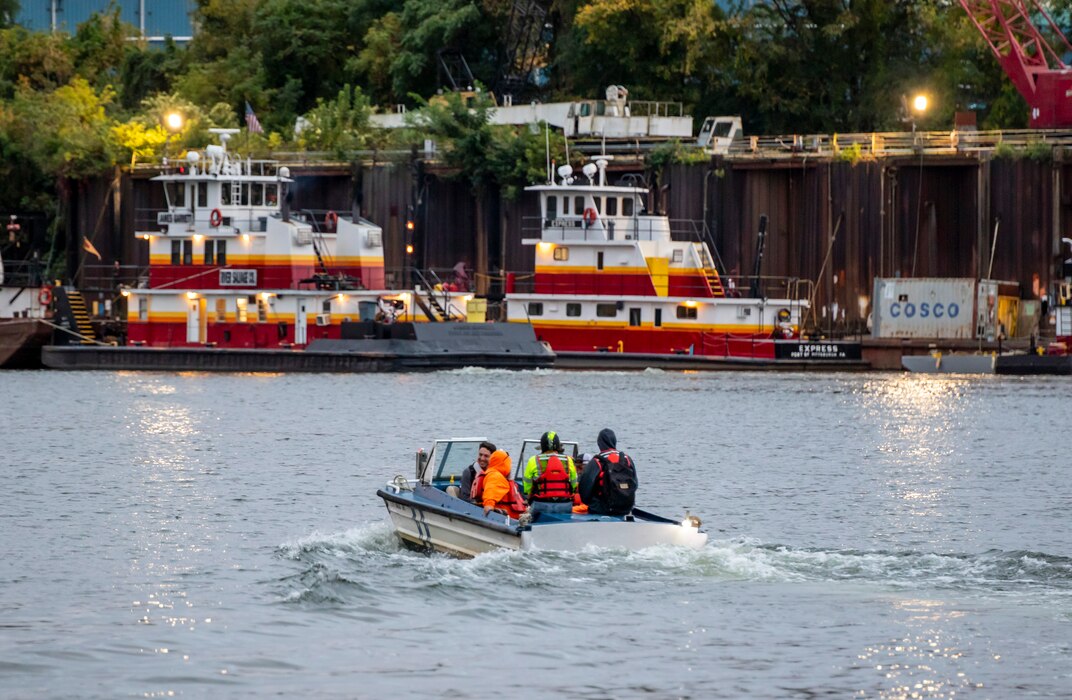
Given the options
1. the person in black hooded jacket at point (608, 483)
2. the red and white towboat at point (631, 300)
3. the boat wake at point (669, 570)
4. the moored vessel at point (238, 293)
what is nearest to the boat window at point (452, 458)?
the boat wake at point (669, 570)

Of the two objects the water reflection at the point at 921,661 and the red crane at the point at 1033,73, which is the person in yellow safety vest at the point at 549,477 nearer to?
the water reflection at the point at 921,661

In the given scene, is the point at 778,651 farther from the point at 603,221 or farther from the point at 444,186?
the point at 444,186

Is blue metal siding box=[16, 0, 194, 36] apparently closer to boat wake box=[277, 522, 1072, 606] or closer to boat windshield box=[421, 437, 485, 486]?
boat windshield box=[421, 437, 485, 486]

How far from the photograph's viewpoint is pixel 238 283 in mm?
67688

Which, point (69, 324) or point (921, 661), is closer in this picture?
point (921, 661)

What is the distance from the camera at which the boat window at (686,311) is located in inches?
2660

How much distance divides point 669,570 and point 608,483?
4.39 feet

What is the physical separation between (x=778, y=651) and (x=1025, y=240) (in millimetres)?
50945

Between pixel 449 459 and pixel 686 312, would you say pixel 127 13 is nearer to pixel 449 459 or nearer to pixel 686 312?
pixel 686 312

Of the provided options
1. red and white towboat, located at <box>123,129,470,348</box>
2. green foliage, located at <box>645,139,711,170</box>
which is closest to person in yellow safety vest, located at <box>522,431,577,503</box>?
red and white towboat, located at <box>123,129,470,348</box>

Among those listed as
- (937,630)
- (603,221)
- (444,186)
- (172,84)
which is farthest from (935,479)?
(172,84)

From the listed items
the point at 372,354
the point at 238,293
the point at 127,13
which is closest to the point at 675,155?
the point at 372,354

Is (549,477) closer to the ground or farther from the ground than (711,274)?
closer to the ground

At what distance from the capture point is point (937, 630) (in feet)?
73.0
